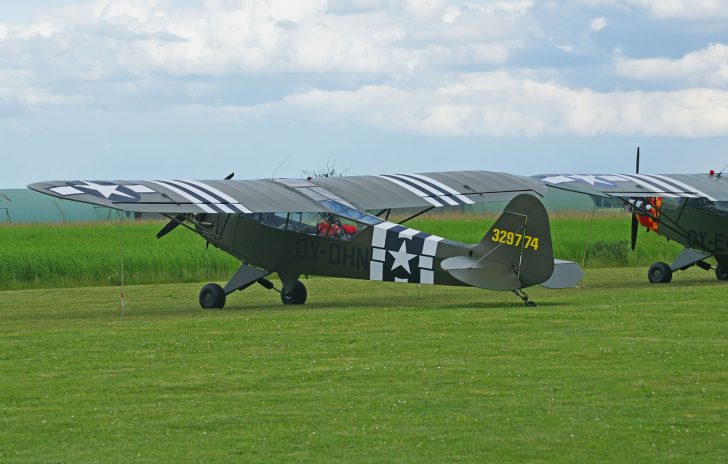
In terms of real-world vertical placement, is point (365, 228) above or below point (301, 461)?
above

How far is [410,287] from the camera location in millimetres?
21797

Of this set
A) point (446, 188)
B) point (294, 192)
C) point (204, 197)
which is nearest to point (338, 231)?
point (294, 192)

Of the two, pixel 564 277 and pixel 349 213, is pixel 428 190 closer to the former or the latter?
pixel 349 213

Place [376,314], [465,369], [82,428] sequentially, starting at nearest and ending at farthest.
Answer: [82,428] < [465,369] < [376,314]

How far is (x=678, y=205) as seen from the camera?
21828mm

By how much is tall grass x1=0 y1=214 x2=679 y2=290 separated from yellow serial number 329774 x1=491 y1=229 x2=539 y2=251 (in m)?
7.08

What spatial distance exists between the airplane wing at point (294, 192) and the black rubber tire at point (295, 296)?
138 centimetres

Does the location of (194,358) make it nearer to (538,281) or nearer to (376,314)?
(376,314)

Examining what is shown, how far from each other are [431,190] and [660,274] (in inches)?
175

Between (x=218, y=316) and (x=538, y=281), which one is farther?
(x=218, y=316)

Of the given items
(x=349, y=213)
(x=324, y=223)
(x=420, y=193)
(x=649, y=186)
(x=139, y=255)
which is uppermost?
(x=649, y=186)

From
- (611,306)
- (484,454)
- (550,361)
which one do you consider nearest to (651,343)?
(550,361)

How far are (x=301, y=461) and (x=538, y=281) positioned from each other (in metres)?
8.38

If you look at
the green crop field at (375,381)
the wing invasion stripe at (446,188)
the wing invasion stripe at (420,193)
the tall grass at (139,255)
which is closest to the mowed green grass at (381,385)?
the green crop field at (375,381)
